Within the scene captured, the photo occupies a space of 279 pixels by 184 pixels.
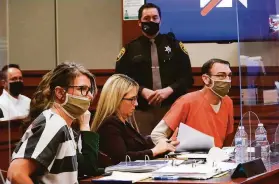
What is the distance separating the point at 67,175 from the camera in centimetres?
238

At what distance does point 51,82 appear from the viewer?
258cm

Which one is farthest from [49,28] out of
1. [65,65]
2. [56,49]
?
[65,65]

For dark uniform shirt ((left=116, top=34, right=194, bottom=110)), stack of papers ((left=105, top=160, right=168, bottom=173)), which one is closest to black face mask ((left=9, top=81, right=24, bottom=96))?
dark uniform shirt ((left=116, top=34, right=194, bottom=110))

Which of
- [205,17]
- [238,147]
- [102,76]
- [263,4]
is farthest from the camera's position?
[102,76]

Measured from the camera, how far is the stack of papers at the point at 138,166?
9.45ft

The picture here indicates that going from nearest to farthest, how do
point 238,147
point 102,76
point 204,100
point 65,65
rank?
1. point 65,65
2. point 238,147
3. point 204,100
4. point 102,76

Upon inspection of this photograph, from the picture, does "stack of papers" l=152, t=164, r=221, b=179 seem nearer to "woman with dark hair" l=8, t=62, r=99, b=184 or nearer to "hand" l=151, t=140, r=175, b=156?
"woman with dark hair" l=8, t=62, r=99, b=184

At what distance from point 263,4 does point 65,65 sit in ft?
5.66

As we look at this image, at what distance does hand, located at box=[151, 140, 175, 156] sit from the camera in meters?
3.53

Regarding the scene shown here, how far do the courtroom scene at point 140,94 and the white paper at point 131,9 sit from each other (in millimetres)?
10

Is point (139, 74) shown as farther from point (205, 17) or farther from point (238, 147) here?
point (238, 147)

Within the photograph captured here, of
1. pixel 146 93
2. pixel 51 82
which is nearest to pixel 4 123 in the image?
pixel 51 82

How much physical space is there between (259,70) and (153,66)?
1220 mm

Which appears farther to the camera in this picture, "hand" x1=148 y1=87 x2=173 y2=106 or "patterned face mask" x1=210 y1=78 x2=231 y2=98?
"hand" x1=148 y1=87 x2=173 y2=106
